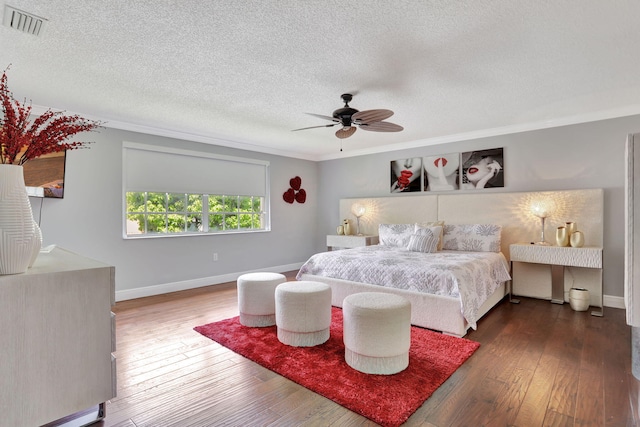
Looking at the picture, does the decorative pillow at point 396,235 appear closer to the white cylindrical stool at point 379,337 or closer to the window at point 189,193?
the window at point 189,193

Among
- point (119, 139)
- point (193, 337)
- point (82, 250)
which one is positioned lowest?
point (193, 337)

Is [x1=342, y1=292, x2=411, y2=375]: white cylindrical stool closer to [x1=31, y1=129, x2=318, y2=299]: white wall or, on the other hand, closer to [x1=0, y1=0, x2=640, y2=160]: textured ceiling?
[x1=0, y1=0, x2=640, y2=160]: textured ceiling

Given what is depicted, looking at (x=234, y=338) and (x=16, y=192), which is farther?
(x=234, y=338)

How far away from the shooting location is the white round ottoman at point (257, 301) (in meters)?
3.11

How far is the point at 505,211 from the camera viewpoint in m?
Result: 4.43

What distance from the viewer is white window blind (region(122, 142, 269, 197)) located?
434 cm

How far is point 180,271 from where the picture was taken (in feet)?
15.6

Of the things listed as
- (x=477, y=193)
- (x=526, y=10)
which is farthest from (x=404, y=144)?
(x=526, y=10)

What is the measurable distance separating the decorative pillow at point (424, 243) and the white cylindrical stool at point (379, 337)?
6.47 feet

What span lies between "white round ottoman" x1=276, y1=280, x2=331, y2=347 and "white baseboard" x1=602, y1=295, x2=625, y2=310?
3508 mm

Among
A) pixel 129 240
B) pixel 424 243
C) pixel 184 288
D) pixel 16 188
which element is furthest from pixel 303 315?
pixel 129 240

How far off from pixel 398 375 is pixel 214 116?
3.44 meters

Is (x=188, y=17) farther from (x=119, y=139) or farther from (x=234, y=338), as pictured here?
(x=119, y=139)

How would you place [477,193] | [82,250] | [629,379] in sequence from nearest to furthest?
[629,379]
[82,250]
[477,193]
